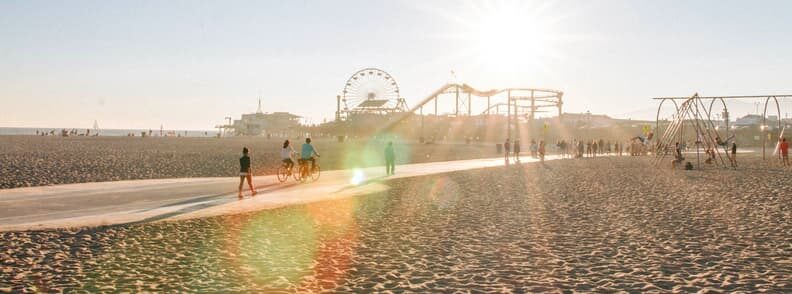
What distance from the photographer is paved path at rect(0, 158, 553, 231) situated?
1205 centimetres

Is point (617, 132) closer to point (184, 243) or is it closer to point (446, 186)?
point (446, 186)

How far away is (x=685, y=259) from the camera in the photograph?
8.48 meters

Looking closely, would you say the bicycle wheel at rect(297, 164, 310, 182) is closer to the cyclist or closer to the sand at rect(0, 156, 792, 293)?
the cyclist

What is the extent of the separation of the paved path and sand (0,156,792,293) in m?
1.10

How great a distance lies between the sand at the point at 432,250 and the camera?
712cm

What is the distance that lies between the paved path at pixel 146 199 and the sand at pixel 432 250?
3.62 ft

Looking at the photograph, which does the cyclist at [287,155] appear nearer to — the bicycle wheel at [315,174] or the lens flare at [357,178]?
the bicycle wheel at [315,174]

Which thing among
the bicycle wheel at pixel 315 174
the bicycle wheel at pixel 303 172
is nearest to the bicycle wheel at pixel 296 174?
the bicycle wheel at pixel 303 172

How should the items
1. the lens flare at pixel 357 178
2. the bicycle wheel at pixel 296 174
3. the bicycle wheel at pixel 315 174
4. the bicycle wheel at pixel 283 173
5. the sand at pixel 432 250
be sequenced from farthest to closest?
the bicycle wheel at pixel 315 174 < the bicycle wheel at pixel 296 174 < the lens flare at pixel 357 178 < the bicycle wheel at pixel 283 173 < the sand at pixel 432 250

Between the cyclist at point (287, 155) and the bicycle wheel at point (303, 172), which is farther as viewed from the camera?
the bicycle wheel at point (303, 172)

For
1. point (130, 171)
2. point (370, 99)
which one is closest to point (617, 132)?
point (370, 99)

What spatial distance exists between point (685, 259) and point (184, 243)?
22.9 feet

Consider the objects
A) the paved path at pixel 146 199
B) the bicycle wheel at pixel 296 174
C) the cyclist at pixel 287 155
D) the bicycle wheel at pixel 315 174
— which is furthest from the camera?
the bicycle wheel at pixel 315 174

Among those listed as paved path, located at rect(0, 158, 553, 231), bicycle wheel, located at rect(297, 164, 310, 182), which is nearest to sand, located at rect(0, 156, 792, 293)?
paved path, located at rect(0, 158, 553, 231)
